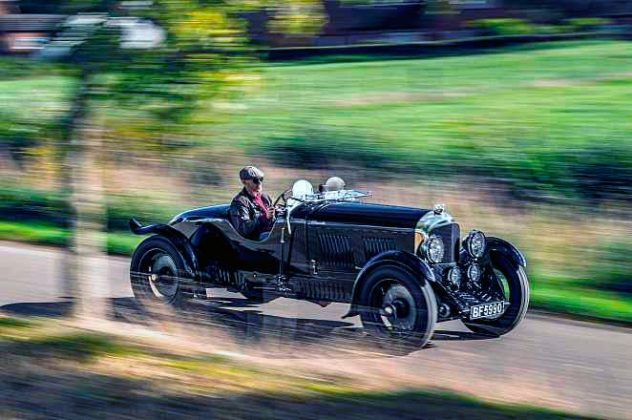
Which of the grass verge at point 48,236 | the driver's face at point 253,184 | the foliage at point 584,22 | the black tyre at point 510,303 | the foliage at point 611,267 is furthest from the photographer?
the grass verge at point 48,236

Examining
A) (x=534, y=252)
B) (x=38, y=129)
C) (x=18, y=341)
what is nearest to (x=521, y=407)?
(x=18, y=341)

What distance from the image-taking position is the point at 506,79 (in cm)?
1992

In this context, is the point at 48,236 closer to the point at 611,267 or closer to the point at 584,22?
the point at 611,267

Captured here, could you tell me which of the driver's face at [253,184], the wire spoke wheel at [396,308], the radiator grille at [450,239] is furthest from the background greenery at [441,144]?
the wire spoke wheel at [396,308]

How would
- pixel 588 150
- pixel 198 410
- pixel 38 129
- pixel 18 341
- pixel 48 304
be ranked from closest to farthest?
A: pixel 198 410 < pixel 18 341 < pixel 38 129 < pixel 48 304 < pixel 588 150

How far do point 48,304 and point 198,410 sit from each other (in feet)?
13.9

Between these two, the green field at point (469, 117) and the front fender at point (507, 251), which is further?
the green field at point (469, 117)

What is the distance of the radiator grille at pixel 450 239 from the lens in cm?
862

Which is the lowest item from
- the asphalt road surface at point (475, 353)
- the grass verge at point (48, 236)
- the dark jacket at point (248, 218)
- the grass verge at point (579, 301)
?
the asphalt road surface at point (475, 353)

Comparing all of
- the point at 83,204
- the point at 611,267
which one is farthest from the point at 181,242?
the point at 611,267

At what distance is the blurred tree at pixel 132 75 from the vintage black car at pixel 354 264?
920 mm

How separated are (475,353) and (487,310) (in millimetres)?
432

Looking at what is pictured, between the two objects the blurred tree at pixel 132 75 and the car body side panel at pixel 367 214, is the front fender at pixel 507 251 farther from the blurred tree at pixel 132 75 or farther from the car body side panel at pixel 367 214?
the blurred tree at pixel 132 75

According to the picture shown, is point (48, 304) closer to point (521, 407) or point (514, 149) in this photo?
point (521, 407)
